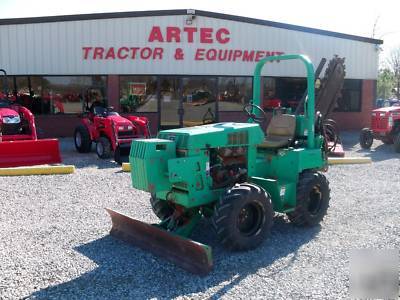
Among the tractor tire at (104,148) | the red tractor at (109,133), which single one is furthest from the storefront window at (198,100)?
the tractor tire at (104,148)

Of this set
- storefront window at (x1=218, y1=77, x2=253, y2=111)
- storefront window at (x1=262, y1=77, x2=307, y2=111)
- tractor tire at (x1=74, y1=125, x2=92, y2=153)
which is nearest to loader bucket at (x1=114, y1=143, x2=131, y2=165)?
tractor tire at (x1=74, y1=125, x2=92, y2=153)

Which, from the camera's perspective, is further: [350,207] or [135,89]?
[135,89]

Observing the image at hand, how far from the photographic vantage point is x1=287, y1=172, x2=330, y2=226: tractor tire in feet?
18.5

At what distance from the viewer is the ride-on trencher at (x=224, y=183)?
4695 mm

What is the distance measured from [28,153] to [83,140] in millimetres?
2058

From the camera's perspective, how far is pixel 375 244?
524cm

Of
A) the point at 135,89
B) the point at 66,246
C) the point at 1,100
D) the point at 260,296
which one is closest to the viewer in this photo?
the point at 260,296

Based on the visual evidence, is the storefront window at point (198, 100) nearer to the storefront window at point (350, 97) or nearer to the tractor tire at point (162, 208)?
the storefront window at point (350, 97)

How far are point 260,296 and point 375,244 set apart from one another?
6.71 feet

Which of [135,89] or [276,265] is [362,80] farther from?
[276,265]

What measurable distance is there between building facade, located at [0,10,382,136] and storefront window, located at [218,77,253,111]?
0.12 ft

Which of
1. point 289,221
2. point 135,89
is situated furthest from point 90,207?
point 135,89

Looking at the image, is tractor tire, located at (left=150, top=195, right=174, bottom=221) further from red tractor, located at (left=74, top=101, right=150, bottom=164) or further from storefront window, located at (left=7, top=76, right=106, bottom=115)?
storefront window, located at (left=7, top=76, right=106, bottom=115)

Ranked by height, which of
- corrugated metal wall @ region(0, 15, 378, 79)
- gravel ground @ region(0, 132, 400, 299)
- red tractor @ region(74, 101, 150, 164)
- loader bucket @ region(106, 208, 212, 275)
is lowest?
gravel ground @ region(0, 132, 400, 299)
